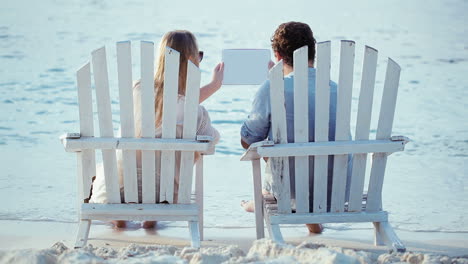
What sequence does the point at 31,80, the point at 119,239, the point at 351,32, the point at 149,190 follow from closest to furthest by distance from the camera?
1. the point at 149,190
2. the point at 119,239
3. the point at 31,80
4. the point at 351,32

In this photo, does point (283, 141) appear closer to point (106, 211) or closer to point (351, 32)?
point (106, 211)

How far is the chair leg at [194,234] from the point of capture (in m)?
3.91

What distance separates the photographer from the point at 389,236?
13.2 ft

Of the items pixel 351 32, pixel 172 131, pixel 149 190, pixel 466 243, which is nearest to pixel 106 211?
pixel 149 190

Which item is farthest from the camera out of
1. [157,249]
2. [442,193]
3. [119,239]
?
[442,193]

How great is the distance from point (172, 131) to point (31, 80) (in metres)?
7.90

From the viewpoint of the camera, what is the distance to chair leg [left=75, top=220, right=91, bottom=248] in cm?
392

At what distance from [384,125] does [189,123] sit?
1006 millimetres

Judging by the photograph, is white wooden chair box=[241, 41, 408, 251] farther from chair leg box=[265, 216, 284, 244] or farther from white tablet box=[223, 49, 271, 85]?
white tablet box=[223, 49, 271, 85]

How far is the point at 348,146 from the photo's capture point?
4.01m

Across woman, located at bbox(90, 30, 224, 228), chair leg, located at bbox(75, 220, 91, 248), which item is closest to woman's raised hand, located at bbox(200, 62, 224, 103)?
woman, located at bbox(90, 30, 224, 228)

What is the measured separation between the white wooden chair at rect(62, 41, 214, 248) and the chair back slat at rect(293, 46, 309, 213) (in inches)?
18.5

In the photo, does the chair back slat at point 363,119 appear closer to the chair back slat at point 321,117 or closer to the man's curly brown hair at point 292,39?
the chair back slat at point 321,117

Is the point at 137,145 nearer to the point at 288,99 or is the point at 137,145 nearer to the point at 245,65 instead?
the point at 288,99
